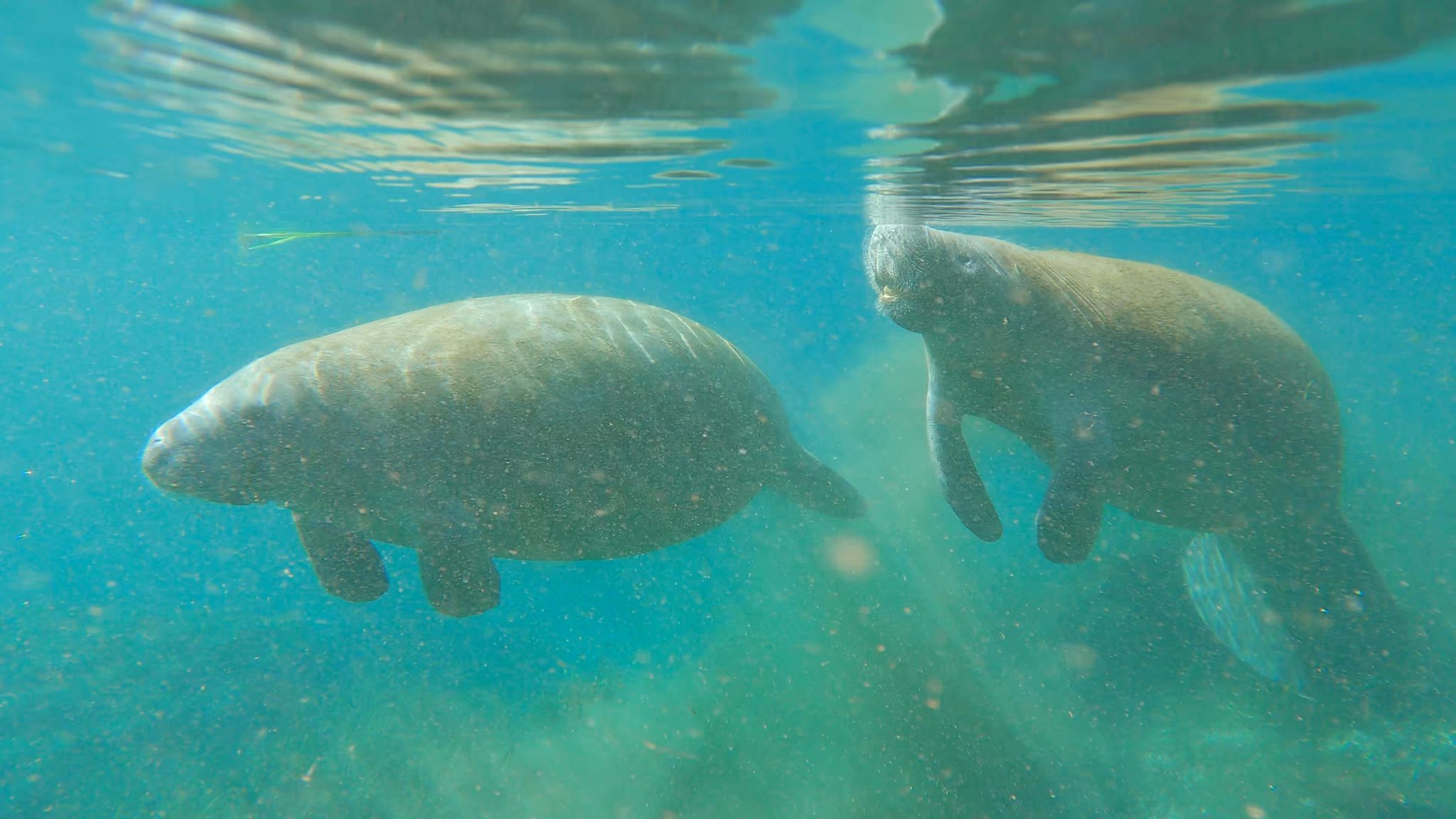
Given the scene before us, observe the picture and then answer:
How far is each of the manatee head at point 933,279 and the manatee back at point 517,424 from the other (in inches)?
66.6

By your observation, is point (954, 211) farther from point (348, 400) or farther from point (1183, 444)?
point (348, 400)

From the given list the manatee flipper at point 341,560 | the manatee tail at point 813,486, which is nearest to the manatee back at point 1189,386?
the manatee tail at point 813,486

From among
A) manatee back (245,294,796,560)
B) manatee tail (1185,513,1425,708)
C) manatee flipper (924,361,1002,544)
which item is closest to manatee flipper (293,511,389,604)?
manatee back (245,294,796,560)

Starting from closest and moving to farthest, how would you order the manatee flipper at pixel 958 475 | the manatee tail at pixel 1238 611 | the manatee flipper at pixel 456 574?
1. the manatee flipper at pixel 456 574
2. the manatee flipper at pixel 958 475
3. the manatee tail at pixel 1238 611

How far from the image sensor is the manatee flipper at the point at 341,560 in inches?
212

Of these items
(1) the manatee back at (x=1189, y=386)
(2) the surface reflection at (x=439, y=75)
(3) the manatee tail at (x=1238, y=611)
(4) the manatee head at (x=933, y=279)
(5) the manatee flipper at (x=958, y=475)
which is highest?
(2) the surface reflection at (x=439, y=75)

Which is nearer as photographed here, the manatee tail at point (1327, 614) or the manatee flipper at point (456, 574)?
the manatee flipper at point (456, 574)

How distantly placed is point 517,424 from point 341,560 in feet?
6.73

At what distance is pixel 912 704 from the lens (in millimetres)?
7758

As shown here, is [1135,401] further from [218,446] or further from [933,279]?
[218,446]

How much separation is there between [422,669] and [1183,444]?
9908mm

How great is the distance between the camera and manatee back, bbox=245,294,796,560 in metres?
4.65

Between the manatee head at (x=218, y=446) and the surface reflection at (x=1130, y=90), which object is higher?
the surface reflection at (x=1130, y=90)

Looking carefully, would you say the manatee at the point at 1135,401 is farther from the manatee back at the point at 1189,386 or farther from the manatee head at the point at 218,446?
the manatee head at the point at 218,446
